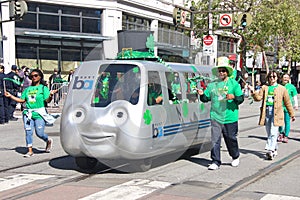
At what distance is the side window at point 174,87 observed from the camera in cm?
824

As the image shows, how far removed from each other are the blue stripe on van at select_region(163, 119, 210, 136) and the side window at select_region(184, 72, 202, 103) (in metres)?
0.43

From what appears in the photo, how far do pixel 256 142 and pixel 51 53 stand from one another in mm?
17790

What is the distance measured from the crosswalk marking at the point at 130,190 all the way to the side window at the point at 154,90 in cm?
126

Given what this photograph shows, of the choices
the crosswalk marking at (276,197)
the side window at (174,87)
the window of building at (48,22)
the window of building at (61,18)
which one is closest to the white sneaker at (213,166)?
the side window at (174,87)

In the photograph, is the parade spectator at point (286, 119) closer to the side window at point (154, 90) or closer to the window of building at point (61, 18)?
the side window at point (154, 90)

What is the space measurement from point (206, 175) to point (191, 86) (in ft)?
5.74

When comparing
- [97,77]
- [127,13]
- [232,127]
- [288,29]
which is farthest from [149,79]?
[288,29]

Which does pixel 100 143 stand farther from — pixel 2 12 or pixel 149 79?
pixel 2 12

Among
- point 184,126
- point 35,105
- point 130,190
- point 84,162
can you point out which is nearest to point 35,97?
point 35,105

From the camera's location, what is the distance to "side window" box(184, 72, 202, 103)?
8.78 m

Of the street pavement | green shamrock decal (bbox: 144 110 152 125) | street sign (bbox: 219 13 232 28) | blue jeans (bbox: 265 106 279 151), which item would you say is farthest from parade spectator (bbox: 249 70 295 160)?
street sign (bbox: 219 13 232 28)

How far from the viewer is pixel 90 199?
640cm

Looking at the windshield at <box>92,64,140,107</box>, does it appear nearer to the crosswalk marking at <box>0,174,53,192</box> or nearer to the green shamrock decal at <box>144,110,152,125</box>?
the green shamrock decal at <box>144,110,152,125</box>

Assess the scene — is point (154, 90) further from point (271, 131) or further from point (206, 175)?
point (271, 131)
